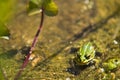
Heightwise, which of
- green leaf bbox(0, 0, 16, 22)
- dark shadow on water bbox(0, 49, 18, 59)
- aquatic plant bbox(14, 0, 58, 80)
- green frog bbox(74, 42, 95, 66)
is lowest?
dark shadow on water bbox(0, 49, 18, 59)

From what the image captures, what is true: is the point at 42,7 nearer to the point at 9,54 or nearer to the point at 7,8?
the point at 9,54

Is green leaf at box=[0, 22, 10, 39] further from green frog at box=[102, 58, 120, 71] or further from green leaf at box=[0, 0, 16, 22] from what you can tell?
green frog at box=[102, 58, 120, 71]

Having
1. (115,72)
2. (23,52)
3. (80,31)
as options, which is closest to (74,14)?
(80,31)

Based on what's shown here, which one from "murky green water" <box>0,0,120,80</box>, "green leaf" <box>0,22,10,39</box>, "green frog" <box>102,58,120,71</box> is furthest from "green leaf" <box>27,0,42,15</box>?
"green frog" <box>102,58,120,71</box>

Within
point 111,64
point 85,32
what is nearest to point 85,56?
point 111,64

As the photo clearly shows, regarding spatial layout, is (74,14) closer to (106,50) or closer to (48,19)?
(48,19)

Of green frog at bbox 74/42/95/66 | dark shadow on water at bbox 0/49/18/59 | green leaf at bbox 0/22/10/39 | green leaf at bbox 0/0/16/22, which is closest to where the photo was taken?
green leaf at bbox 0/0/16/22
